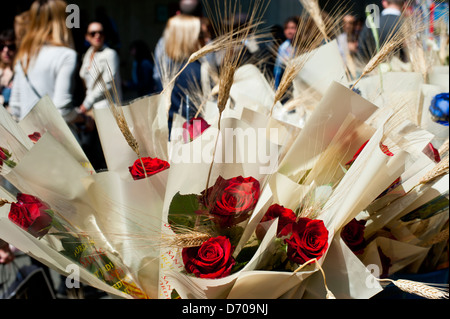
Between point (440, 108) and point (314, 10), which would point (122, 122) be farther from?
point (440, 108)

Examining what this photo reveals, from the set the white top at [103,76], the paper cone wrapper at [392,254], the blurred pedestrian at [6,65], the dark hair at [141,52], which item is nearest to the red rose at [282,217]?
the paper cone wrapper at [392,254]

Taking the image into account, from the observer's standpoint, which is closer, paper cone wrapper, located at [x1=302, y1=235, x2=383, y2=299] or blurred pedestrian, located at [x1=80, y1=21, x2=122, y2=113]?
paper cone wrapper, located at [x1=302, y1=235, x2=383, y2=299]

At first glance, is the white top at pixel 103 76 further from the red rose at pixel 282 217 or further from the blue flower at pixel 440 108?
the red rose at pixel 282 217

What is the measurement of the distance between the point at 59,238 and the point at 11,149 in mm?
200

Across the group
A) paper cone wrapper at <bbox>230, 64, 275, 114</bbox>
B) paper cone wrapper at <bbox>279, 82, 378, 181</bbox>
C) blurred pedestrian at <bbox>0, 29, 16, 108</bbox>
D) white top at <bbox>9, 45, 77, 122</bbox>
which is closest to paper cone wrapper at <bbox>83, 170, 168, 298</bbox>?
paper cone wrapper at <bbox>279, 82, 378, 181</bbox>

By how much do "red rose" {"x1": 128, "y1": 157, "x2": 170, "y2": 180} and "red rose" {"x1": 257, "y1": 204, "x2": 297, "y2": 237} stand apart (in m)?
0.22

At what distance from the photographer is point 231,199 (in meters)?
0.86

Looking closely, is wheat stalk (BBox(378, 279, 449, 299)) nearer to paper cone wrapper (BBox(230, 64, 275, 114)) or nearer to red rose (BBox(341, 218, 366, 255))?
red rose (BBox(341, 218, 366, 255))

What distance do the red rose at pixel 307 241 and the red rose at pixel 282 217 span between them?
0.02m

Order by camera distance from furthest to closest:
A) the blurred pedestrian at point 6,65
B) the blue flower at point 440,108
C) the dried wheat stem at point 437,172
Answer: the blurred pedestrian at point 6,65 → the blue flower at point 440,108 → the dried wheat stem at point 437,172

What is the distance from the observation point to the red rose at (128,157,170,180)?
937mm

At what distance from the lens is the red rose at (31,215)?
0.89m

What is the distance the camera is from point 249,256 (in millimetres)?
914
